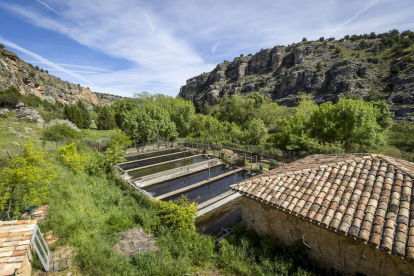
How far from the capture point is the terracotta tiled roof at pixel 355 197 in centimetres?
375

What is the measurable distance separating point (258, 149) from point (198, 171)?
809cm

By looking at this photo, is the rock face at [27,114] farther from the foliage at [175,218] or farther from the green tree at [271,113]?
the green tree at [271,113]

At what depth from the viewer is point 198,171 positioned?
18.4m

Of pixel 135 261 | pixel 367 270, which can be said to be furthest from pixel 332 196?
pixel 135 261

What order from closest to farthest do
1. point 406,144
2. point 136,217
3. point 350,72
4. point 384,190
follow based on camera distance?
point 384,190 → point 136,217 → point 406,144 → point 350,72

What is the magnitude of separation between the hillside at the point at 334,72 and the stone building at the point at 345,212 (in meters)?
41.5

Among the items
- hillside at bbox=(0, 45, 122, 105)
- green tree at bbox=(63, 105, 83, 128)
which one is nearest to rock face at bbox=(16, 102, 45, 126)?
green tree at bbox=(63, 105, 83, 128)

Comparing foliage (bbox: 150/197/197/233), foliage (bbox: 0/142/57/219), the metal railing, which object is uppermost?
foliage (bbox: 0/142/57/219)

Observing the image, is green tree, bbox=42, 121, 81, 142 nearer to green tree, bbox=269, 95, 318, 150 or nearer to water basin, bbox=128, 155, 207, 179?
water basin, bbox=128, 155, 207, 179

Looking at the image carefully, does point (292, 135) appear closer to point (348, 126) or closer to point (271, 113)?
point (348, 126)

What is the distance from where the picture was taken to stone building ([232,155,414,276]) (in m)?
3.80

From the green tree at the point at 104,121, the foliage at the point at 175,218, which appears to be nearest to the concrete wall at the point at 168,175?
the foliage at the point at 175,218

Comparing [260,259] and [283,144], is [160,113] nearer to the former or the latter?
[283,144]

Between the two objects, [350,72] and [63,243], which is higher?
[350,72]
